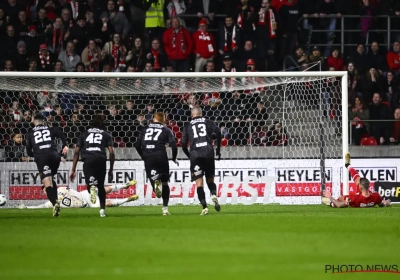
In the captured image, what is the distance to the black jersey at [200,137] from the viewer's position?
1712cm

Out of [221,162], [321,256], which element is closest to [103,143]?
[221,162]

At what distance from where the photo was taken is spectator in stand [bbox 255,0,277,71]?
24.9 meters

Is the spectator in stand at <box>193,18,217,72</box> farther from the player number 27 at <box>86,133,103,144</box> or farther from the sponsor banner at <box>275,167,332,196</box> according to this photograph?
the player number 27 at <box>86,133,103,144</box>

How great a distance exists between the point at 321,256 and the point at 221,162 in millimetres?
11503

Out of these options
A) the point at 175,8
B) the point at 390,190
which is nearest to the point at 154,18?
the point at 175,8

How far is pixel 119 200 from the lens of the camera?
20688mm

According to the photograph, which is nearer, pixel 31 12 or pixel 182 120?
pixel 182 120

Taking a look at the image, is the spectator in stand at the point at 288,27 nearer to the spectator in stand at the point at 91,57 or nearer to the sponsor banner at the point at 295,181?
the sponsor banner at the point at 295,181

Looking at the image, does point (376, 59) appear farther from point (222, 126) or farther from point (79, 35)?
point (79, 35)

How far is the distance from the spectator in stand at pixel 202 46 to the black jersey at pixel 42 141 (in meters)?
8.00

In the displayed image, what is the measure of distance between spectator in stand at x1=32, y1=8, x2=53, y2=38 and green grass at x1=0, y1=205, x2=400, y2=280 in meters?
8.65

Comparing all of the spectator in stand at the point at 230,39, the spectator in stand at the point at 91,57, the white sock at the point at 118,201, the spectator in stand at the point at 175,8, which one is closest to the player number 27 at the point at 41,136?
the white sock at the point at 118,201

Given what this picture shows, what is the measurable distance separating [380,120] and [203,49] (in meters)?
4.99

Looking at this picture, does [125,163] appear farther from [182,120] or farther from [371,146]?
[371,146]
